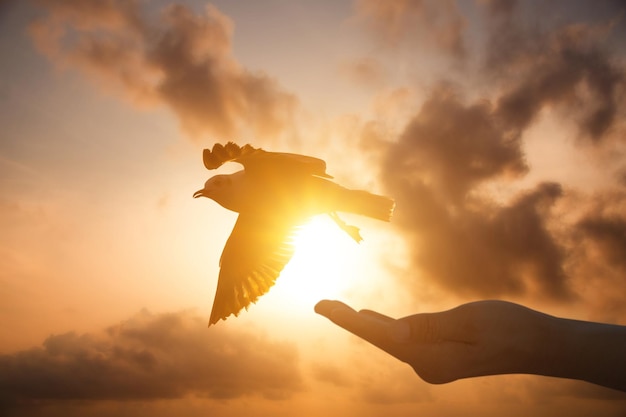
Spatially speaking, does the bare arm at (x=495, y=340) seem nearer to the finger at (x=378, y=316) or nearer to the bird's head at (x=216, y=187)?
the finger at (x=378, y=316)

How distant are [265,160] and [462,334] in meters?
7.39

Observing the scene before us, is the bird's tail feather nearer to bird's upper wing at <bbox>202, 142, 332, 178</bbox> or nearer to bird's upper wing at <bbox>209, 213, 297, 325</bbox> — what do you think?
bird's upper wing at <bbox>202, 142, 332, 178</bbox>

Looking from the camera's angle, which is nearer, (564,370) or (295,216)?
(564,370)

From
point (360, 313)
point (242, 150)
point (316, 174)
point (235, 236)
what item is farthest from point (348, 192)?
point (360, 313)

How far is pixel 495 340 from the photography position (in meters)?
4.56

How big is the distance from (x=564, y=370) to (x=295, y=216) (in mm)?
8606

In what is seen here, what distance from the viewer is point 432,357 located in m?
4.62

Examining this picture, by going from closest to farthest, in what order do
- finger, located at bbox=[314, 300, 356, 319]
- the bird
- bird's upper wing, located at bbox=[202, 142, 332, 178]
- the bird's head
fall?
finger, located at bbox=[314, 300, 356, 319] < bird's upper wing, located at bbox=[202, 142, 332, 178] < the bird < the bird's head

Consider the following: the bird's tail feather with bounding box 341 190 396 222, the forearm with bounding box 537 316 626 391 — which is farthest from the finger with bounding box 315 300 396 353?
the bird's tail feather with bounding box 341 190 396 222

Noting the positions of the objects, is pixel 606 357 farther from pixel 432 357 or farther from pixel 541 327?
pixel 432 357

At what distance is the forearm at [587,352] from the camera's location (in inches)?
179

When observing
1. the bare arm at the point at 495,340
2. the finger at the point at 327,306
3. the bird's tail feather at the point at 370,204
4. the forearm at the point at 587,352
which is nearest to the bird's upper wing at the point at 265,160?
the bird's tail feather at the point at 370,204

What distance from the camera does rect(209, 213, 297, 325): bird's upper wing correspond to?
43.8ft

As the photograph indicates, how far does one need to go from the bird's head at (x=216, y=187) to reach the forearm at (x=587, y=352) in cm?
893
